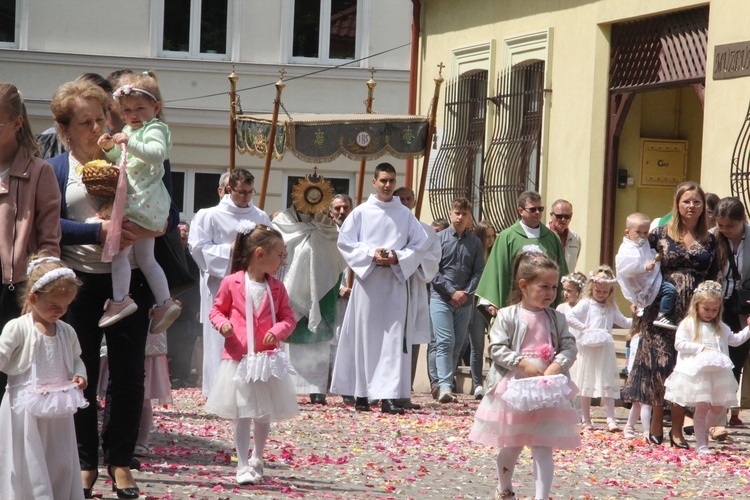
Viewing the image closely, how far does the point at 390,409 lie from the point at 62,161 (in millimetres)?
6111

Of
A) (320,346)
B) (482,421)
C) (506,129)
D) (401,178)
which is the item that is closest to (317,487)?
(482,421)

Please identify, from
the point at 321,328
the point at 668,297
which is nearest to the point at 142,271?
the point at 668,297

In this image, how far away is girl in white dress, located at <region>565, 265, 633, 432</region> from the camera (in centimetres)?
1184

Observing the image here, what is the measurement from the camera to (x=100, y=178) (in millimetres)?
6926

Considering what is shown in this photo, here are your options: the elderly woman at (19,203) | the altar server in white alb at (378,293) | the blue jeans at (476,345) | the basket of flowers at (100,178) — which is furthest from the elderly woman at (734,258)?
the elderly woman at (19,203)

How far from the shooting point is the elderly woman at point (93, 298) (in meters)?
7.08

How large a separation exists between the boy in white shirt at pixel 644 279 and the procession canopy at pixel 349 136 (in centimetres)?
439

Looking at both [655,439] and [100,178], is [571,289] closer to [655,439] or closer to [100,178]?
[655,439]

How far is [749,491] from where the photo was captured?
871 centimetres

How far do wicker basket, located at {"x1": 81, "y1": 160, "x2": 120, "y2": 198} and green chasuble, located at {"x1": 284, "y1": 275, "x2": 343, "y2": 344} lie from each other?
7.19 meters

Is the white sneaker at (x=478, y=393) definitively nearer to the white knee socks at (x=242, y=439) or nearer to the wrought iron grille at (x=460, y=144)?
the wrought iron grille at (x=460, y=144)

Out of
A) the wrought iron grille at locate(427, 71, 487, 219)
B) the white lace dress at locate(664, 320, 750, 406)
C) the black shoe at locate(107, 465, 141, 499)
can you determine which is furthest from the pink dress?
the wrought iron grille at locate(427, 71, 487, 219)

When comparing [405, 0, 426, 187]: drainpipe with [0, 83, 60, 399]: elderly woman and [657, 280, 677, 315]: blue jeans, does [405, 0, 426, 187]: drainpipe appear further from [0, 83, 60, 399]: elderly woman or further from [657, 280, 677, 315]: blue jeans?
[0, 83, 60, 399]: elderly woman

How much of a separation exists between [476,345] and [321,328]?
1825 mm
